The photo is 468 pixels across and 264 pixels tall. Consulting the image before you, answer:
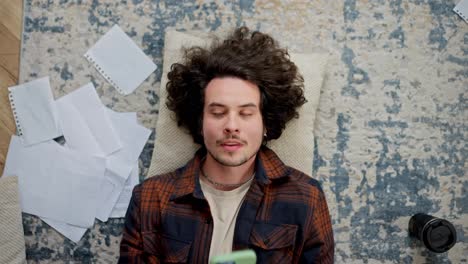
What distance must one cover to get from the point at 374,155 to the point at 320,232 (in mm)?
342

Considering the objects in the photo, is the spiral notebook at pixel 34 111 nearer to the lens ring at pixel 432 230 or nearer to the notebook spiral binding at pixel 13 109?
the notebook spiral binding at pixel 13 109

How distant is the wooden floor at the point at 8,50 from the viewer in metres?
1.33

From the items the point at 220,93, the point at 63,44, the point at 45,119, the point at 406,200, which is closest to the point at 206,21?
the point at 220,93

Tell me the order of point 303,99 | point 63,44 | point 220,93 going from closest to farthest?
point 220,93
point 303,99
point 63,44

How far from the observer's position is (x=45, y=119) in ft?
4.34

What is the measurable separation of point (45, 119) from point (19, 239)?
15.7 inches

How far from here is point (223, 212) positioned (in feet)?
3.73

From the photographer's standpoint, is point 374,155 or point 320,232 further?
point 374,155

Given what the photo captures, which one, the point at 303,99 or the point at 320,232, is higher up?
the point at 303,99

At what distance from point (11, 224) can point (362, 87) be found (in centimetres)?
122

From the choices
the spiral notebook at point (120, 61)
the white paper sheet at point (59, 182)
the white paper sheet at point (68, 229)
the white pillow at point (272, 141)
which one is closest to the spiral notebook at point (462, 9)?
the white pillow at point (272, 141)

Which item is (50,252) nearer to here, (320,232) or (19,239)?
(19,239)

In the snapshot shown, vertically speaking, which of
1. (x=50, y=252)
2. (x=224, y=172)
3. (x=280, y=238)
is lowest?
(x=50, y=252)

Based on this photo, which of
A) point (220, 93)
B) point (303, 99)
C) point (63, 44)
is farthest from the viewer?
point (63, 44)
